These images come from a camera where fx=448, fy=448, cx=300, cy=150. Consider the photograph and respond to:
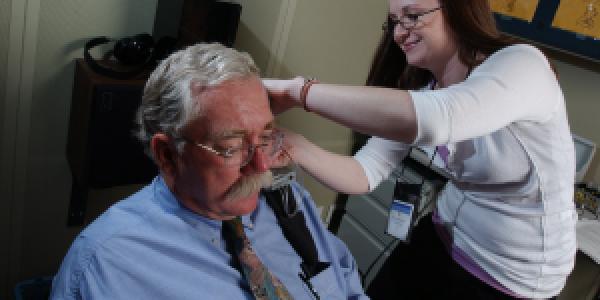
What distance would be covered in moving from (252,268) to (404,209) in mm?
693

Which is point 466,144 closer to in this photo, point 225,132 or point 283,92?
point 283,92

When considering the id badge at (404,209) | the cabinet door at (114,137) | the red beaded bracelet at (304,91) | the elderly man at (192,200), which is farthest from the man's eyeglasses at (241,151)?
the cabinet door at (114,137)

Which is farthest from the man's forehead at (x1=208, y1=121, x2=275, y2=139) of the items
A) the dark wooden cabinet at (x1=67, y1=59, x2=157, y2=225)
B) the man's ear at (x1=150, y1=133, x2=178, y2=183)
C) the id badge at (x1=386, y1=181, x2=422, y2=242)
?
the dark wooden cabinet at (x1=67, y1=59, x2=157, y2=225)

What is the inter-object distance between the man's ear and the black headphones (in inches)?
35.0

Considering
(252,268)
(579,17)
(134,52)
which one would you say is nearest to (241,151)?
(252,268)

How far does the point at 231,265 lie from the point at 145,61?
3.67ft

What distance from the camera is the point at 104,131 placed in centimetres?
172

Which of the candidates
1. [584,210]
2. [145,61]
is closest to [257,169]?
[145,61]

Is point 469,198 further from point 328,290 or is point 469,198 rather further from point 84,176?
point 84,176

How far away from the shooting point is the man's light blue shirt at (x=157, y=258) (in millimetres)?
900

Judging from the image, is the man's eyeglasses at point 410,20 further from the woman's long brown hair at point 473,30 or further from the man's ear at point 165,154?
the man's ear at point 165,154

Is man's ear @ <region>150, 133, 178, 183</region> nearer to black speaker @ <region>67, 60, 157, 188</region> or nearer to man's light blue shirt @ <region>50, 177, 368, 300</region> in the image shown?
man's light blue shirt @ <region>50, 177, 368, 300</region>

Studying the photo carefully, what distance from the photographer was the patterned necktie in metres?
1.03

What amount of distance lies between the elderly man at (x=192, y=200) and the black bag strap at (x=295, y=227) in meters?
0.15
